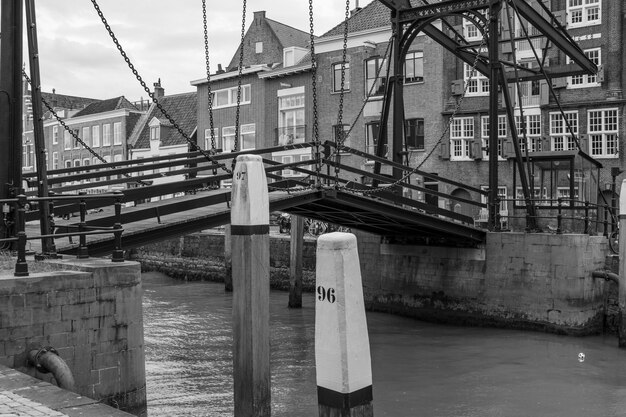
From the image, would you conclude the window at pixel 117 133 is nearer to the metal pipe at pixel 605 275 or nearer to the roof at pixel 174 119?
the roof at pixel 174 119

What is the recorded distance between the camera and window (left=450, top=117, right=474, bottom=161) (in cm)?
2964

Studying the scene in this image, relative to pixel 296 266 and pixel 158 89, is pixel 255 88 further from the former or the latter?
pixel 296 266

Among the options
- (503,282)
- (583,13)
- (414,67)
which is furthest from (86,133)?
(503,282)

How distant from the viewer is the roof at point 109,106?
51250 millimetres

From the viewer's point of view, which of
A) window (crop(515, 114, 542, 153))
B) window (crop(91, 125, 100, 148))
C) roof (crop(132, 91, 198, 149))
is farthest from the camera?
window (crop(91, 125, 100, 148))

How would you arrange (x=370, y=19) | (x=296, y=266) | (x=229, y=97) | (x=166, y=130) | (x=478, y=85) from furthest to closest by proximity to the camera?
(x=166, y=130), (x=229, y=97), (x=370, y=19), (x=478, y=85), (x=296, y=266)

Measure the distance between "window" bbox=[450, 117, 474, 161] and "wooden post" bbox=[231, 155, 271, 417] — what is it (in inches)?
876

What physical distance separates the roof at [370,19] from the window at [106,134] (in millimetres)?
21913

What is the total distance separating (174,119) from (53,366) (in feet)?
132

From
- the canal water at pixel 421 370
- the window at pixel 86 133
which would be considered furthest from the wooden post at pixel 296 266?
the window at pixel 86 133

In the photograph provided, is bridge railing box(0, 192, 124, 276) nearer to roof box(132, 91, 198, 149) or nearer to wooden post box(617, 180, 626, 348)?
wooden post box(617, 180, 626, 348)

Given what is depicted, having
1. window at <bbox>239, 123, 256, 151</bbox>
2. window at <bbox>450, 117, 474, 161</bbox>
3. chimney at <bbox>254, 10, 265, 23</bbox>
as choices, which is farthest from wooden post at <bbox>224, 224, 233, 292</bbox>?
chimney at <bbox>254, 10, 265, 23</bbox>

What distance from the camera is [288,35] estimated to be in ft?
139

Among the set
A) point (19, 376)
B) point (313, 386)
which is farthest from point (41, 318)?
Answer: point (313, 386)
